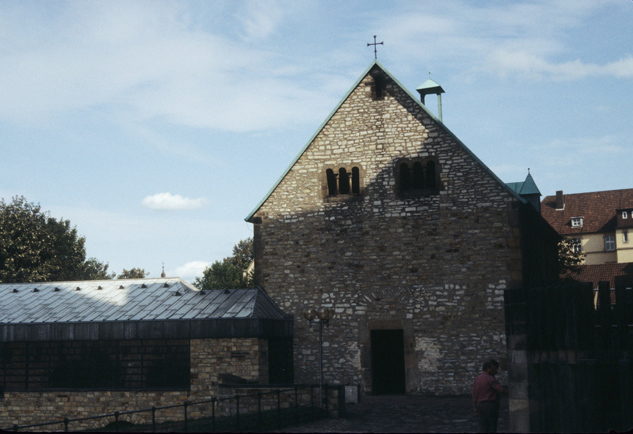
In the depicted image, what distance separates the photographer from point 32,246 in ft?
154

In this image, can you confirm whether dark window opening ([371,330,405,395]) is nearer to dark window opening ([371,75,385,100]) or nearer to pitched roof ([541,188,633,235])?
dark window opening ([371,75,385,100])

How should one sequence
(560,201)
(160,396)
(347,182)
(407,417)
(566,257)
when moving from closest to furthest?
1. (407,417)
2. (160,396)
3. (347,182)
4. (566,257)
5. (560,201)

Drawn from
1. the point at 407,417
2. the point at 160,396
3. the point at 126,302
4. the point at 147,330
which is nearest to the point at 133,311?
the point at 126,302

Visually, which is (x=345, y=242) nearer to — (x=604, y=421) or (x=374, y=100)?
(x=374, y=100)

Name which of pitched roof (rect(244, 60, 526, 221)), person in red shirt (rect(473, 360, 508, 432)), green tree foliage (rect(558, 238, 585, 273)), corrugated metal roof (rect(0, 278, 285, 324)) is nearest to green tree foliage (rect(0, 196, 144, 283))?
corrugated metal roof (rect(0, 278, 285, 324))

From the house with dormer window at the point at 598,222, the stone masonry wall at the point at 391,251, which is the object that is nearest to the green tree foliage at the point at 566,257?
the stone masonry wall at the point at 391,251

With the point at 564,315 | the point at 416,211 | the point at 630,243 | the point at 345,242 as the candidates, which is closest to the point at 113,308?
the point at 345,242

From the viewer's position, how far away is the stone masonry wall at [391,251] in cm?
2392

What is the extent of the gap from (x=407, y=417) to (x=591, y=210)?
192 ft

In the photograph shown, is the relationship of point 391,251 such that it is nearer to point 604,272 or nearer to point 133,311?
point 133,311

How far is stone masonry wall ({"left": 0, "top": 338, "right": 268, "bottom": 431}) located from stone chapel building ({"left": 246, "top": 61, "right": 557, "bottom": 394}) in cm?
351

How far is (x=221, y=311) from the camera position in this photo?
23.3 meters

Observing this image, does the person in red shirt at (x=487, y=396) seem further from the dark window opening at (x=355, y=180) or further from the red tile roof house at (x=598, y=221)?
the red tile roof house at (x=598, y=221)

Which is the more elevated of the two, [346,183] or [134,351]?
[346,183]
